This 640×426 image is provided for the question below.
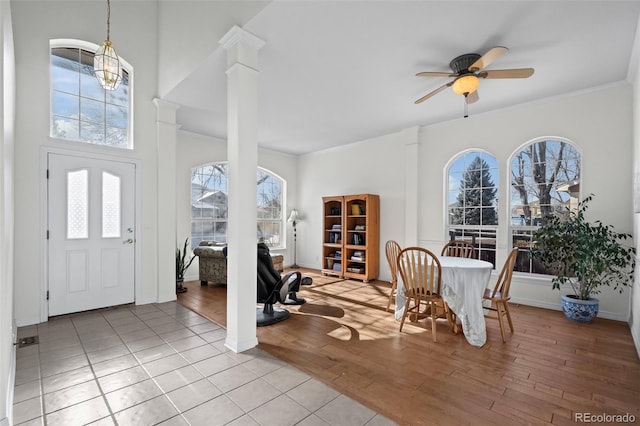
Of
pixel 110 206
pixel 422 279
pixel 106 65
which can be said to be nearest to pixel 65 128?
pixel 110 206

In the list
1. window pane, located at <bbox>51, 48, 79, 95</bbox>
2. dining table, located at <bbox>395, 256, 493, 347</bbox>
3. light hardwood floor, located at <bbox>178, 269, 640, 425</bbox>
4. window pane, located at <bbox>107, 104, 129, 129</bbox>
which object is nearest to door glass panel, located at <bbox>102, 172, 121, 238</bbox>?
window pane, located at <bbox>107, 104, 129, 129</bbox>

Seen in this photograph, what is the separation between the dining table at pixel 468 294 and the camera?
2967 millimetres

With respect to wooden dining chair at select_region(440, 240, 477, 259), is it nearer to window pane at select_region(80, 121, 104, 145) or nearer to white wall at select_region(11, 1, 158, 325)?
white wall at select_region(11, 1, 158, 325)

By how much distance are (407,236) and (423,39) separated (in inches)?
135

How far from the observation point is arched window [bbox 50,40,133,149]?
369 cm

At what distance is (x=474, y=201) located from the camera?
486 cm

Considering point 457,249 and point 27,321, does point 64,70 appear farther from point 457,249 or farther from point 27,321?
point 457,249

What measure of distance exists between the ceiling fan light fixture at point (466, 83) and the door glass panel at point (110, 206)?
4.25m

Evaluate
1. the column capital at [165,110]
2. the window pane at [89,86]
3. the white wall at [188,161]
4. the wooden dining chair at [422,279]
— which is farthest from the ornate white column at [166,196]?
the wooden dining chair at [422,279]

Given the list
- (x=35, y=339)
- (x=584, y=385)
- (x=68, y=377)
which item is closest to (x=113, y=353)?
(x=68, y=377)

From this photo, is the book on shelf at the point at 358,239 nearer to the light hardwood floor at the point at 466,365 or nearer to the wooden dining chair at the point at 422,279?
the light hardwood floor at the point at 466,365

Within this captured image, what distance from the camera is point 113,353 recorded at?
8.87 feet

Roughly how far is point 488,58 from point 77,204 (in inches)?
188

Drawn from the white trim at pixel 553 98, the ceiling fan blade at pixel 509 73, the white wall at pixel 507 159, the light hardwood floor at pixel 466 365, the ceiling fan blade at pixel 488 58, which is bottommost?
the light hardwood floor at pixel 466 365
